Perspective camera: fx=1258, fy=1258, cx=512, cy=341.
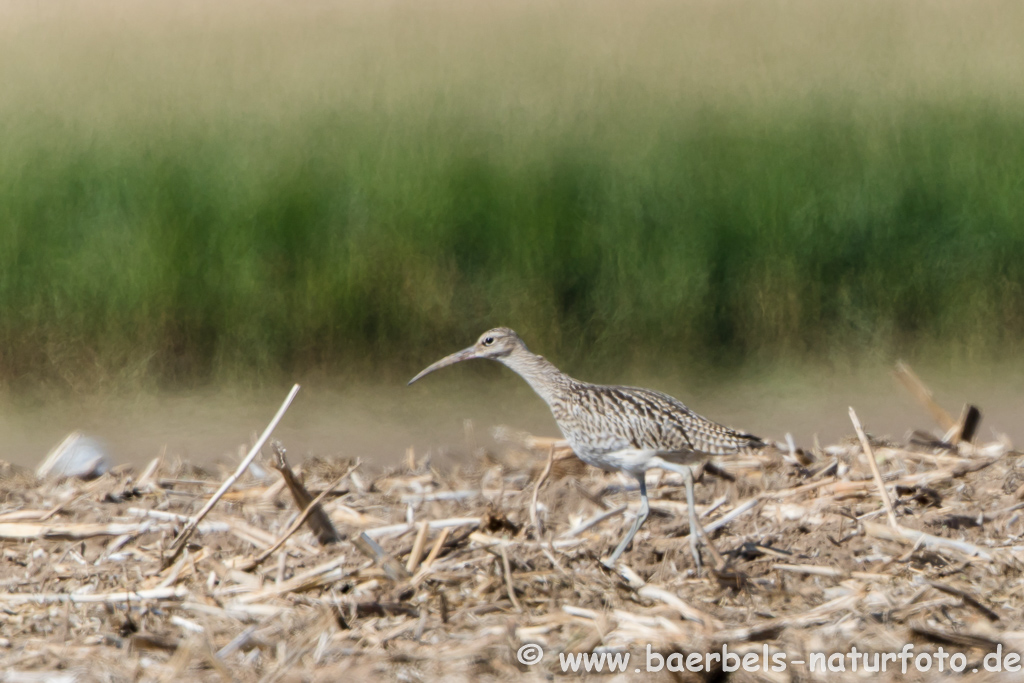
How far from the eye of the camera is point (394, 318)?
619cm

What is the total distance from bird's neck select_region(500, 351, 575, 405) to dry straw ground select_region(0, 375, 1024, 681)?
0.31 meters

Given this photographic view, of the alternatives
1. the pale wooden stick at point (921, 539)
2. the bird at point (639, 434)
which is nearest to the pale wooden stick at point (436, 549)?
the bird at point (639, 434)

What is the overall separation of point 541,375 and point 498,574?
1.23m

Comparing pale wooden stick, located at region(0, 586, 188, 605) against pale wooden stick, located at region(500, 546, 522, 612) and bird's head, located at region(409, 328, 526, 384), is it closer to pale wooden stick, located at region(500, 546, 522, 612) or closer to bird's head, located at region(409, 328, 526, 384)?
pale wooden stick, located at region(500, 546, 522, 612)

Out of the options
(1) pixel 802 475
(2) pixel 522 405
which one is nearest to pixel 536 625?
(1) pixel 802 475

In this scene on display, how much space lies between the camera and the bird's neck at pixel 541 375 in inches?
163
